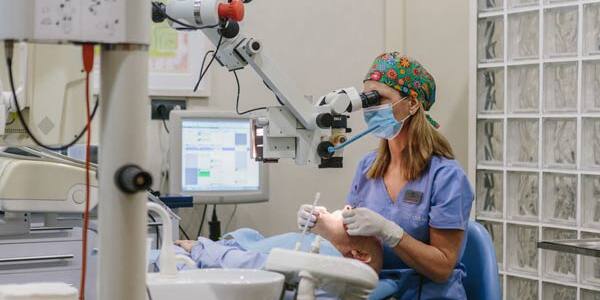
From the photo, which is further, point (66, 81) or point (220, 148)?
point (220, 148)

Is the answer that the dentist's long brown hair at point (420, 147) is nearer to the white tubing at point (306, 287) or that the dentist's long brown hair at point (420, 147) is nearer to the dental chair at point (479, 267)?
the dental chair at point (479, 267)

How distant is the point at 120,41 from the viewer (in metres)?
1.15

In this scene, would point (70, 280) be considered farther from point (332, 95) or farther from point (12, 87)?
point (12, 87)

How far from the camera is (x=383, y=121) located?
7.96ft

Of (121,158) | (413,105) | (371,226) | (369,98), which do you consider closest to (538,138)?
(413,105)

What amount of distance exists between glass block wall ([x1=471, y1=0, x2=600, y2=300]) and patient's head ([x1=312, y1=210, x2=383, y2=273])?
1391 mm

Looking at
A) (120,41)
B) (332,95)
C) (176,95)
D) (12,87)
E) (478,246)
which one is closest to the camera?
(120,41)

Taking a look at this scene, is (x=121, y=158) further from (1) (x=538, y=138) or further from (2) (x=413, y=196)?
(1) (x=538, y=138)

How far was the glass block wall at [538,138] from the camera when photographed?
3.35 meters

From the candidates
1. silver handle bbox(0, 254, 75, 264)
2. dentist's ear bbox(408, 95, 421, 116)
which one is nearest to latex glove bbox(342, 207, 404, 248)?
dentist's ear bbox(408, 95, 421, 116)

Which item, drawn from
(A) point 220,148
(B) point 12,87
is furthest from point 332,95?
(A) point 220,148

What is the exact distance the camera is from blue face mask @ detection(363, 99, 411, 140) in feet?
7.93

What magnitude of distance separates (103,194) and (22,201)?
1.05m

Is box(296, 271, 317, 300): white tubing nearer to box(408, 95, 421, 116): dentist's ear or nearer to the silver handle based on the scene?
the silver handle
